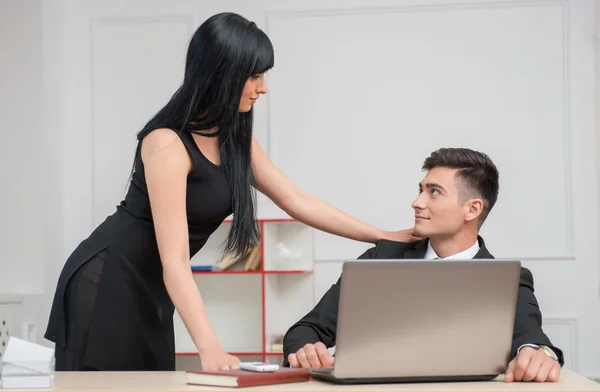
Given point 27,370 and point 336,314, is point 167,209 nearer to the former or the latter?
point 27,370

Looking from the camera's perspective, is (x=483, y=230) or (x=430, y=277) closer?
(x=430, y=277)

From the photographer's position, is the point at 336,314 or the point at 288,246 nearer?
the point at 336,314

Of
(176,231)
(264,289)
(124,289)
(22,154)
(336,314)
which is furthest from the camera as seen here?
(22,154)

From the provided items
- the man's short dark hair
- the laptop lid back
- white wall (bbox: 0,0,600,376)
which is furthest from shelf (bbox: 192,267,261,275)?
the laptop lid back

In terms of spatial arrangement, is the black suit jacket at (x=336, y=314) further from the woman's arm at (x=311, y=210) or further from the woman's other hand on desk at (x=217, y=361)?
the woman's other hand on desk at (x=217, y=361)

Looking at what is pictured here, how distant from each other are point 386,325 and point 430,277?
114 mm

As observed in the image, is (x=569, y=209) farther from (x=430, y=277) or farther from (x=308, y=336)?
(x=430, y=277)

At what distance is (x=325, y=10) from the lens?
4.93 m

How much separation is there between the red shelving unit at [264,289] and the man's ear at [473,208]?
89.0 inches

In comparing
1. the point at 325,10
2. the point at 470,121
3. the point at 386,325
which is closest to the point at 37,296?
the point at 325,10

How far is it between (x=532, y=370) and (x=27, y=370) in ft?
3.07

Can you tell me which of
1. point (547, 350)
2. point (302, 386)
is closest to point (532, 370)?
point (547, 350)

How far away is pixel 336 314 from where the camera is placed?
7.83ft

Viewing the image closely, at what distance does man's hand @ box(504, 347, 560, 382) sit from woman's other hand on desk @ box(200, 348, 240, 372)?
20.3 inches
